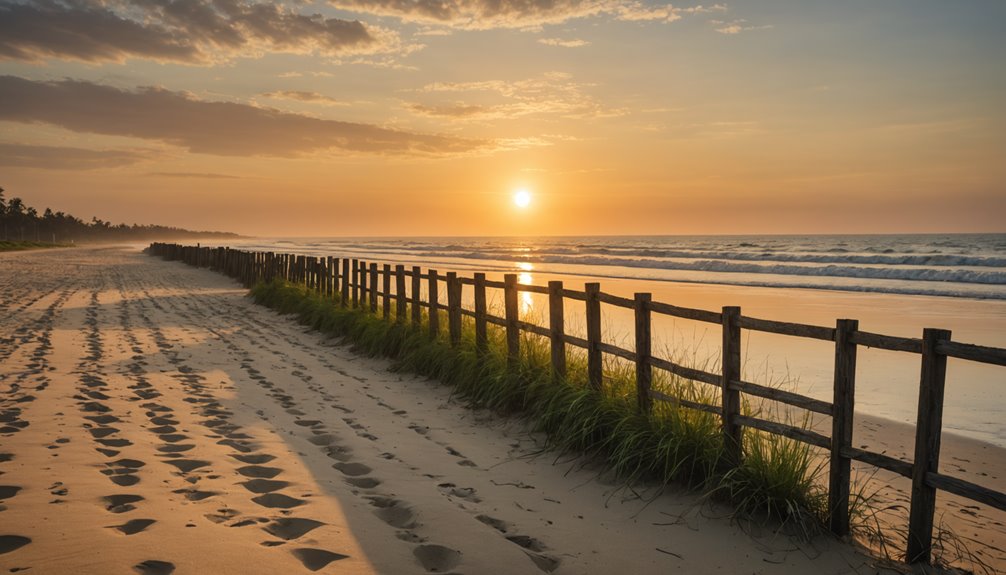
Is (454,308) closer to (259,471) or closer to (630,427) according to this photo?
(630,427)

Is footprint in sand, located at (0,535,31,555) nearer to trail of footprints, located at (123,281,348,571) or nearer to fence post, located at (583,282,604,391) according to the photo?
trail of footprints, located at (123,281,348,571)

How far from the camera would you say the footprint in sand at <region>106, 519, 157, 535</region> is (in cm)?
397

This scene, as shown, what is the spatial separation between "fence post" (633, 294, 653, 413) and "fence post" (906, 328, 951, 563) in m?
2.23

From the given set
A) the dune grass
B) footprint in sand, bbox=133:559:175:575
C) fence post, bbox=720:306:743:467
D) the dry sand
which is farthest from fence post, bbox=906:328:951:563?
footprint in sand, bbox=133:559:175:575

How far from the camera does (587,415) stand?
6.19 meters

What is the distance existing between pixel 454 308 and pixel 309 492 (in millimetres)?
4907

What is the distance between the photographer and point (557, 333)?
287 inches

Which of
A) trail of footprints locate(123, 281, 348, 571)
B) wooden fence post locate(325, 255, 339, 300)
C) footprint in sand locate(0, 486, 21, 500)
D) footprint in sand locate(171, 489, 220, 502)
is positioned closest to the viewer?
trail of footprints locate(123, 281, 348, 571)

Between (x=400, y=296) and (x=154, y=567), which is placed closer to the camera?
(x=154, y=567)

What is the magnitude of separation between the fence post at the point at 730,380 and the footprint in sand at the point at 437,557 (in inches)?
93.7

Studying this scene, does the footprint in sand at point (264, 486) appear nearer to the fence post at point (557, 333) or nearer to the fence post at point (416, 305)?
the fence post at point (557, 333)

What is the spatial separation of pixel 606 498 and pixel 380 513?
1.76 metres

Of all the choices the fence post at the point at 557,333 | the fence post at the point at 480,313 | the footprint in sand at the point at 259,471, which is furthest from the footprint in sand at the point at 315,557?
the fence post at the point at 480,313

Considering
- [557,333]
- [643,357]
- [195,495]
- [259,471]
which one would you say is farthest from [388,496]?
[557,333]
